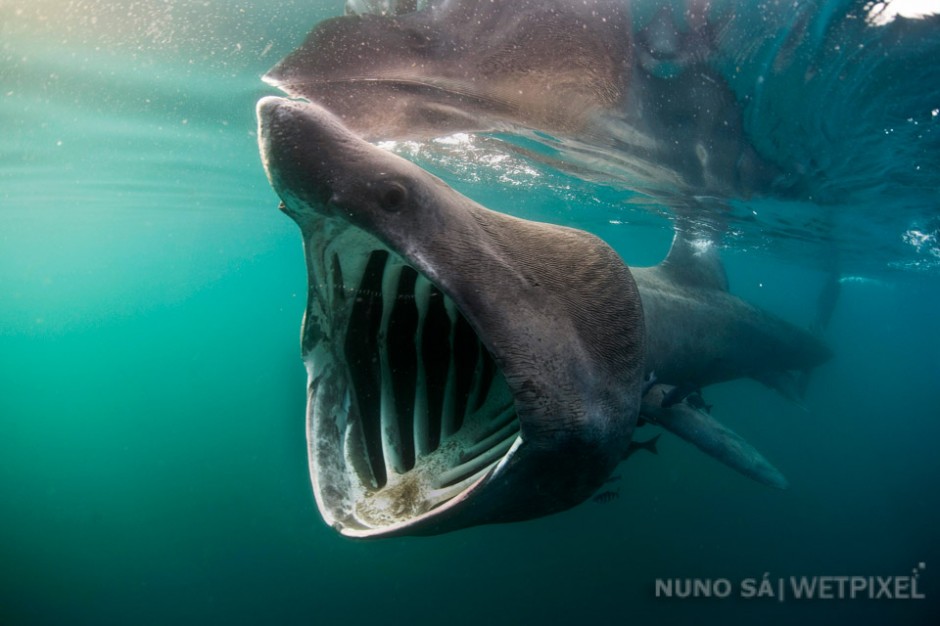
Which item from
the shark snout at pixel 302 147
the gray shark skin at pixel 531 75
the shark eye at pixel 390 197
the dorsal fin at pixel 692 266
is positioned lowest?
the shark eye at pixel 390 197

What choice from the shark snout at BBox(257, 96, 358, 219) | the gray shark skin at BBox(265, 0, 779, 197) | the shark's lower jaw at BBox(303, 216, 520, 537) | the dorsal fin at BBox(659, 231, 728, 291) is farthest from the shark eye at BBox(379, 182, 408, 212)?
the dorsal fin at BBox(659, 231, 728, 291)

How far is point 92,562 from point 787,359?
71.4 ft

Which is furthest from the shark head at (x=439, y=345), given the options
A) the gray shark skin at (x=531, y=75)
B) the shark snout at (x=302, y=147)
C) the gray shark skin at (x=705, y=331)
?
the gray shark skin at (x=531, y=75)

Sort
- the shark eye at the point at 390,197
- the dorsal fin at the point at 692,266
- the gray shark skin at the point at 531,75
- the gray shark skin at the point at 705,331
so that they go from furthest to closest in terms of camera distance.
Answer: the dorsal fin at the point at 692,266 < the gray shark skin at the point at 705,331 < the gray shark skin at the point at 531,75 < the shark eye at the point at 390,197

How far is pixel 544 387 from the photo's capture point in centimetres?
186

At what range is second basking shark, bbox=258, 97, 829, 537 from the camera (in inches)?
72.4

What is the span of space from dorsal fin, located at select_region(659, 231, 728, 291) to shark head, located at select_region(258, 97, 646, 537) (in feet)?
16.8

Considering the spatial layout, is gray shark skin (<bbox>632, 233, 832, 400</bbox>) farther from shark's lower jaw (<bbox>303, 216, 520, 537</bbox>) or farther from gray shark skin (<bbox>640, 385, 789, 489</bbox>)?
shark's lower jaw (<bbox>303, 216, 520, 537</bbox>)

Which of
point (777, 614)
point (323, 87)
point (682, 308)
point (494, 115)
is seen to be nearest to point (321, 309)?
point (323, 87)

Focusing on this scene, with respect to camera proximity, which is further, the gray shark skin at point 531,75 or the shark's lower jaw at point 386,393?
the gray shark skin at point 531,75

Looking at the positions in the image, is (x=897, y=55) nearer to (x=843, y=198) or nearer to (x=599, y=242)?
(x=599, y=242)

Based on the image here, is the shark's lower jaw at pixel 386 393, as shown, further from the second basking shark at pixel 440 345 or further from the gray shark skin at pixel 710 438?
the gray shark skin at pixel 710 438

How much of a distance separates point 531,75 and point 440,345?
3936 mm

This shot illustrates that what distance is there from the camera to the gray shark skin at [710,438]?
5.37m
